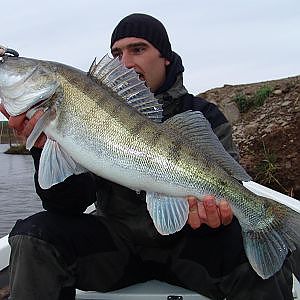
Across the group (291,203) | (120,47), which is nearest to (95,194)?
(120,47)

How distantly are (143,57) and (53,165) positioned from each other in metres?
1.03

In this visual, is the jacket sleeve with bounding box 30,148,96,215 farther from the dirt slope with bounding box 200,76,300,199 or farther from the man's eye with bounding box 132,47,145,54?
the dirt slope with bounding box 200,76,300,199

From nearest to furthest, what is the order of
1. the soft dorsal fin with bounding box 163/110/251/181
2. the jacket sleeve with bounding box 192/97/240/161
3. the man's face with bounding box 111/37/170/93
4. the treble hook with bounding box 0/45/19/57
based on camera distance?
the soft dorsal fin with bounding box 163/110/251/181 → the treble hook with bounding box 0/45/19/57 → the jacket sleeve with bounding box 192/97/240/161 → the man's face with bounding box 111/37/170/93

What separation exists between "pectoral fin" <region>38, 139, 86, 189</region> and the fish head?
21 centimetres

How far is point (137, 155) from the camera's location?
238cm

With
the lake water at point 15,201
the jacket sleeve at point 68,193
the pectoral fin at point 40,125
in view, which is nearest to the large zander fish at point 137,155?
the pectoral fin at point 40,125

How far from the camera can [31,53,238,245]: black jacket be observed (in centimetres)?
272

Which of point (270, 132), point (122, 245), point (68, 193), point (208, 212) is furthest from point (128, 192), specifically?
point (270, 132)

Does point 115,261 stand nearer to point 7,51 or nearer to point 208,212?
point 208,212

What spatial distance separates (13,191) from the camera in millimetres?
15070

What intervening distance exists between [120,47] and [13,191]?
12574mm

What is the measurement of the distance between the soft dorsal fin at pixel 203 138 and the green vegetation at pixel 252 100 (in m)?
10.1

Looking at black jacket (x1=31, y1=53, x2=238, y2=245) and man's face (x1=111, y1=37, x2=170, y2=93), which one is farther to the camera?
man's face (x1=111, y1=37, x2=170, y2=93)

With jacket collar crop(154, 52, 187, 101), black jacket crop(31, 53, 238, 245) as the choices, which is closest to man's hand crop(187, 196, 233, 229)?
black jacket crop(31, 53, 238, 245)
